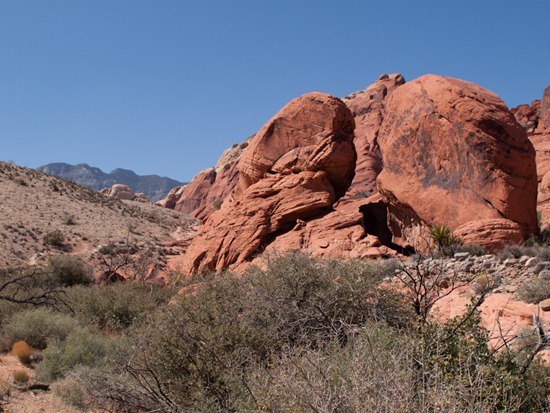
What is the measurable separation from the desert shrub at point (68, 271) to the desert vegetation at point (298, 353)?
860 cm

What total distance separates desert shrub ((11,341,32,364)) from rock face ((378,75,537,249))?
10.5 metres

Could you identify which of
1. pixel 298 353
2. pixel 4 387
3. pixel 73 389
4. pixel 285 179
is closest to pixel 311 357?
pixel 298 353

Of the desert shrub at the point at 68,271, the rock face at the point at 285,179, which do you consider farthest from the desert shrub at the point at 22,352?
the desert shrub at the point at 68,271

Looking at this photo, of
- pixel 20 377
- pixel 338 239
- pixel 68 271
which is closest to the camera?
pixel 20 377

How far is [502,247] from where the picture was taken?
43.3ft

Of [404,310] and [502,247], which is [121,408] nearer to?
[404,310]

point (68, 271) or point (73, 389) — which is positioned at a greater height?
point (68, 271)

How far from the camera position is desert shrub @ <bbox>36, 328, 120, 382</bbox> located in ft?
35.7

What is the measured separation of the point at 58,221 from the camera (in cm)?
3155

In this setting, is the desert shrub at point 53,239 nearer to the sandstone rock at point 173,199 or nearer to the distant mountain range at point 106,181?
the sandstone rock at point 173,199

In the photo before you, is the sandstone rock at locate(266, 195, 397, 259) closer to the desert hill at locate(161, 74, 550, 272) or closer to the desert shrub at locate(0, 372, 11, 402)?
the desert hill at locate(161, 74, 550, 272)

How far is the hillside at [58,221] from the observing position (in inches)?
1056

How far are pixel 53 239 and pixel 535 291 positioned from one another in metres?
24.1

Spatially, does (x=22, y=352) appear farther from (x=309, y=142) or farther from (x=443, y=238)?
(x=309, y=142)
